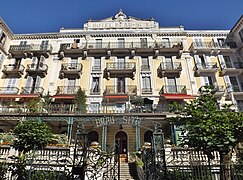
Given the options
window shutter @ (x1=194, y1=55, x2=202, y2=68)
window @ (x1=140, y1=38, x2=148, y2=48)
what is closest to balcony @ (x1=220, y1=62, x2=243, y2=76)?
window shutter @ (x1=194, y1=55, x2=202, y2=68)

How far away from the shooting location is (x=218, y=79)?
21.4 meters

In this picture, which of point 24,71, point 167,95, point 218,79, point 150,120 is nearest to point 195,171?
point 150,120

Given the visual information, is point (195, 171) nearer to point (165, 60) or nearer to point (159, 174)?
point (159, 174)

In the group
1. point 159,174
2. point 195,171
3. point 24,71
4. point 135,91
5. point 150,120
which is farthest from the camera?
point 24,71

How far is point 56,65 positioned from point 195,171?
19.2 meters

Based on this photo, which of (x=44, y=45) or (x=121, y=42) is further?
(x=121, y=42)

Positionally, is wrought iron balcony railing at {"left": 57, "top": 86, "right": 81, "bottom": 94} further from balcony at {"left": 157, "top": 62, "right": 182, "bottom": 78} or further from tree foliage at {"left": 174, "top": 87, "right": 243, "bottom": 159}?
tree foliage at {"left": 174, "top": 87, "right": 243, "bottom": 159}

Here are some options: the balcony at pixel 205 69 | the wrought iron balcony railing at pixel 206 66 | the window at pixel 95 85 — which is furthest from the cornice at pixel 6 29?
the wrought iron balcony railing at pixel 206 66

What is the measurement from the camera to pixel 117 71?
21.7 m

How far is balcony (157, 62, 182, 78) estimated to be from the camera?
70.1 ft

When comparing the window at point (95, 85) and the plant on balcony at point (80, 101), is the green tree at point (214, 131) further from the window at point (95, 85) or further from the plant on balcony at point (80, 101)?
the window at point (95, 85)

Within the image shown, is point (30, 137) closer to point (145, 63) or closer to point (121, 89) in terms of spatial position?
point (121, 89)

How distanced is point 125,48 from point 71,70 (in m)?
6.81

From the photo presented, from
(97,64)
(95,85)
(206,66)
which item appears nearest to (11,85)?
(95,85)
